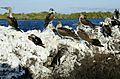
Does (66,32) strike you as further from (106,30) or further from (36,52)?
(106,30)

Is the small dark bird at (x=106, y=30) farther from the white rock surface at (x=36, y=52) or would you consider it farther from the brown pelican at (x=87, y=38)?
the white rock surface at (x=36, y=52)

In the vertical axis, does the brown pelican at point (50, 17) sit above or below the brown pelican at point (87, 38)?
above

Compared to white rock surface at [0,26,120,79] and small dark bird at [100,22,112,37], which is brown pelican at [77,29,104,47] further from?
small dark bird at [100,22,112,37]

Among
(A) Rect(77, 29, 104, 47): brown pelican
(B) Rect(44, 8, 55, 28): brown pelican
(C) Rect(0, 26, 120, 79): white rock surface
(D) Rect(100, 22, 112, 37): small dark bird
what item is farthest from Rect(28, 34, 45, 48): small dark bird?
(D) Rect(100, 22, 112, 37): small dark bird

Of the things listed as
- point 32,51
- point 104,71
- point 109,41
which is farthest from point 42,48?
point 109,41

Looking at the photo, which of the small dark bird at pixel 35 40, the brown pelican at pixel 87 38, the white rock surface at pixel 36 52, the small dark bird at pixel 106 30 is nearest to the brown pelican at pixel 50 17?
the brown pelican at pixel 87 38

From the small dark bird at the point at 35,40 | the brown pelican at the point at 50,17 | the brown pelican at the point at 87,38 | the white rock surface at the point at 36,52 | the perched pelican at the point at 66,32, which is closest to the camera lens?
the white rock surface at the point at 36,52

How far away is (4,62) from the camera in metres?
11.1

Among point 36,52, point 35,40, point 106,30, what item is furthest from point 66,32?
point 106,30

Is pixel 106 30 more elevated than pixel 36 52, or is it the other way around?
pixel 106 30

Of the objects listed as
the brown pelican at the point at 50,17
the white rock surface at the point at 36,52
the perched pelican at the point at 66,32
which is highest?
the brown pelican at the point at 50,17

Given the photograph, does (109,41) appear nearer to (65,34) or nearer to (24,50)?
(65,34)

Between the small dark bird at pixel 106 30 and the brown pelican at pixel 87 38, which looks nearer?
the brown pelican at pixel 87 38

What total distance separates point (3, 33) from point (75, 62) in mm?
1984
